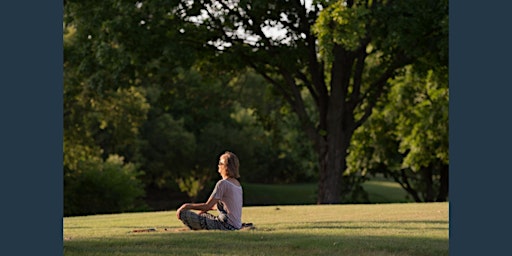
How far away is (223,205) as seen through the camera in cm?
1225

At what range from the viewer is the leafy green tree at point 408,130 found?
36.8 meters

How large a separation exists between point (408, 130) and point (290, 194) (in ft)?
96.4

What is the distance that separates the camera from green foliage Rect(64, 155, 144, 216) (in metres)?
41.7

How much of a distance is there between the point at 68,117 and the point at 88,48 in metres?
9.42

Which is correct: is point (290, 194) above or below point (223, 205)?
below

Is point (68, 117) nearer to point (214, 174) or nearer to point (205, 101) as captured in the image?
point (205, 101)

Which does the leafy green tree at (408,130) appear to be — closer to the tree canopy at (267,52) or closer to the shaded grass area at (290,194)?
the tree canopy at (267,52)

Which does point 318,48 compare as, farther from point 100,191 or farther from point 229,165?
point 100,191

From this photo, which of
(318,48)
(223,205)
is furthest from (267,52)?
(223,205)

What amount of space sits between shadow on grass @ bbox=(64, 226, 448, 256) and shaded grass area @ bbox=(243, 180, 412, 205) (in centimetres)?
5026

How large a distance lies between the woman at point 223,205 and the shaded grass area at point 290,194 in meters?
49.2

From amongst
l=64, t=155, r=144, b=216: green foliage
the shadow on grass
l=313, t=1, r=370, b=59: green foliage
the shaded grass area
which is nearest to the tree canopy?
l=313, t=1, r=370, b=59: green foliage

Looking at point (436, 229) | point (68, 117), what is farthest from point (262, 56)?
point (436, 229)

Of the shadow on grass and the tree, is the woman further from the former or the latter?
the tree
